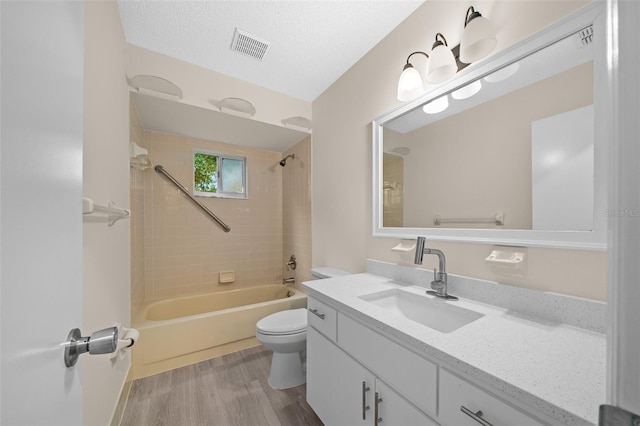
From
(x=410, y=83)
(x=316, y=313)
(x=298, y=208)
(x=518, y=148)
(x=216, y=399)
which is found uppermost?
(x=410, y=83)

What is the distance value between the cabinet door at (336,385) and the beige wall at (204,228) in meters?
1.86

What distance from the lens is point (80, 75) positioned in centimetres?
53

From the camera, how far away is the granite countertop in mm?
492

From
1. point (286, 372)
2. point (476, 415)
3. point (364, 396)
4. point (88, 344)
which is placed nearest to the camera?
point (88, 344)

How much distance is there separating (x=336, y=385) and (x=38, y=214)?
1214 mm

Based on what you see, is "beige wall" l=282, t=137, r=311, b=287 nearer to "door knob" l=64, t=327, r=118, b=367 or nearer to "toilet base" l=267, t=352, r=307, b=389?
"toilet base" l=267, t=352, r=307, b=389

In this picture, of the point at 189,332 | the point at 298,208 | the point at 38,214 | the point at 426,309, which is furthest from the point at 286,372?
the point at 38,214

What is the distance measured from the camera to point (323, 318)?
1.20 m

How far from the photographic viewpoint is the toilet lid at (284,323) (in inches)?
63.7

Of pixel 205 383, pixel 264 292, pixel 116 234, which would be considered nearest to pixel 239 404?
pixel 205 383

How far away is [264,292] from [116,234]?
72.8 inches

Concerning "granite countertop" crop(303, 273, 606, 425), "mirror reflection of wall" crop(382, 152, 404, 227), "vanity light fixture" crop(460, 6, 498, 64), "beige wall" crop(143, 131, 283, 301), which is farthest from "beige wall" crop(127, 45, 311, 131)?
"granite countertop" crop(303, 273, 606, 425)

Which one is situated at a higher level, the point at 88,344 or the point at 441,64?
the point at 441,64

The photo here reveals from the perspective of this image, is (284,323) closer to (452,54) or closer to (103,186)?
(103,186)
